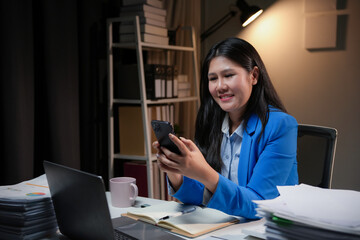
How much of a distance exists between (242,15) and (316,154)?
1.68 m

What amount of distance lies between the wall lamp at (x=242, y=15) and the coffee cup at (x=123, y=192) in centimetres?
202

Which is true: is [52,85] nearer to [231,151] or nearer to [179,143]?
[231,151]

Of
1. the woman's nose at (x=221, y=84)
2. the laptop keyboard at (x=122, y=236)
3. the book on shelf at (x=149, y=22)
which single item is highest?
the book on shelf at (x=149, y=22)

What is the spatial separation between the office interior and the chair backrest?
1.36m

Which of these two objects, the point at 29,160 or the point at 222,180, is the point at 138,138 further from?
the point at 222,180

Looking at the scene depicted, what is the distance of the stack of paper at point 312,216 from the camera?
71 centimetres

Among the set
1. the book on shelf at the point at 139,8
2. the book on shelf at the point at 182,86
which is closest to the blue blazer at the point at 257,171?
the book on shelf at the point at 139,8

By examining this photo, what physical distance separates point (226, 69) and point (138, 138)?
1321 millimetres

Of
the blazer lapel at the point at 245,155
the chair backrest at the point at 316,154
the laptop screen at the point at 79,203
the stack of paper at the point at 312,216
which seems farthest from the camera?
the chair backrest at the point at 316,154

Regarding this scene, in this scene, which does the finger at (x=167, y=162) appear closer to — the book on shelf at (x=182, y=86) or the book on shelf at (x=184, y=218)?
the book on shelf at (x=184, y=218)

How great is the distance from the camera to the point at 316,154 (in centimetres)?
155

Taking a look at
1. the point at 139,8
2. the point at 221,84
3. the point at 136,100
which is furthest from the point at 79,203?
the point at 139,8

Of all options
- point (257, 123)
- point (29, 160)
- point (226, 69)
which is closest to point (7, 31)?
point (29, 160)

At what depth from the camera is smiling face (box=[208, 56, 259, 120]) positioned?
1432 mm
